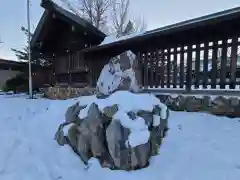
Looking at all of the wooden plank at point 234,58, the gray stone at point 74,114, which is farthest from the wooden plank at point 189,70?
the gray stone at point 74,114

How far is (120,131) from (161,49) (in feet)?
15.6

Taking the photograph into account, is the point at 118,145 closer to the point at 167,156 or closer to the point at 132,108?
the point at 132,108

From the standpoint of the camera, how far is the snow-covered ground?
3.06m

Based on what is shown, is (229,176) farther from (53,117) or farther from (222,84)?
(53,117)

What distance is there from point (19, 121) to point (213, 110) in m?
4.76

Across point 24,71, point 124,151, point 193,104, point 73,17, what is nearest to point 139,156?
point 124,151

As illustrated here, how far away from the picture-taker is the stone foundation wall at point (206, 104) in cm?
496

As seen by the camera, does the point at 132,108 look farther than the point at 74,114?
No

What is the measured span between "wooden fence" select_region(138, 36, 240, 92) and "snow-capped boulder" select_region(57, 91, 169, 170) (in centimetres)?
257

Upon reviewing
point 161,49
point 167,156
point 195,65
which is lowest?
point 167,156

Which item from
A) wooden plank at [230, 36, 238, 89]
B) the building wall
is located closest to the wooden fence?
wooden plank at [230, 36, 238, 89]

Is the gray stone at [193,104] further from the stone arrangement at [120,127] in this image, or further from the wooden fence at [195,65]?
the stone arrangement at [120,127]

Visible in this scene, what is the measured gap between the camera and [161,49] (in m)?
7.48

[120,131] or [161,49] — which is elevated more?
[161,49]
